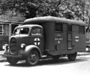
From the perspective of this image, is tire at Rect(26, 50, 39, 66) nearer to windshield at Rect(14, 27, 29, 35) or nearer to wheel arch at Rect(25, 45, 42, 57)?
wheel arch at Rect(25, 45, 42, 57)

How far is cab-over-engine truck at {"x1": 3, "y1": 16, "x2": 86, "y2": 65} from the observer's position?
12078mm

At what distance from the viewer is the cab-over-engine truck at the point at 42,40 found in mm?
12078

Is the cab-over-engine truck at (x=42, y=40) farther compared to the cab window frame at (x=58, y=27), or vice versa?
the cab window frame at (x=58, y=27)

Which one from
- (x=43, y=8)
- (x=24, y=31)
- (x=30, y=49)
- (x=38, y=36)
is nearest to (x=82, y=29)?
(x=38, y=36)

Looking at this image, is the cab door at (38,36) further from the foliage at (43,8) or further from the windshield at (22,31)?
the foliage at (43,8)

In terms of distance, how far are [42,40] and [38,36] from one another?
390 mm

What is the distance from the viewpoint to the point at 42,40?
1307 centimetres

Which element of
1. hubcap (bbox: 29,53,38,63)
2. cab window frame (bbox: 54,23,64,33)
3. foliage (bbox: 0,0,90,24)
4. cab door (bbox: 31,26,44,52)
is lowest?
hubcap (bbox: 29,53,38,63)

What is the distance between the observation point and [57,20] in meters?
13.6

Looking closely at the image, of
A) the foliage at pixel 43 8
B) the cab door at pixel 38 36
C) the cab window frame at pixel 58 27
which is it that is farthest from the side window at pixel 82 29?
the foliage at pixel 43 8

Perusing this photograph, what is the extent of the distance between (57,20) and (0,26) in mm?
13011

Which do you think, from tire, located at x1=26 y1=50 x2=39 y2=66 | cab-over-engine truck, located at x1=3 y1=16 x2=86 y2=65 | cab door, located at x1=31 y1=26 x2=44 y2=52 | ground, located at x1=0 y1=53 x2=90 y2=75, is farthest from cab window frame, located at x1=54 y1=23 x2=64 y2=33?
ground, located at x1=0 y1=53 x2=90 y2=75

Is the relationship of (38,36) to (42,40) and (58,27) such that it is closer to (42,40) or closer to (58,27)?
(42,40)

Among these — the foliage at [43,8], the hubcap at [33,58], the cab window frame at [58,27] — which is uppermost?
the foliage at [43,8]
